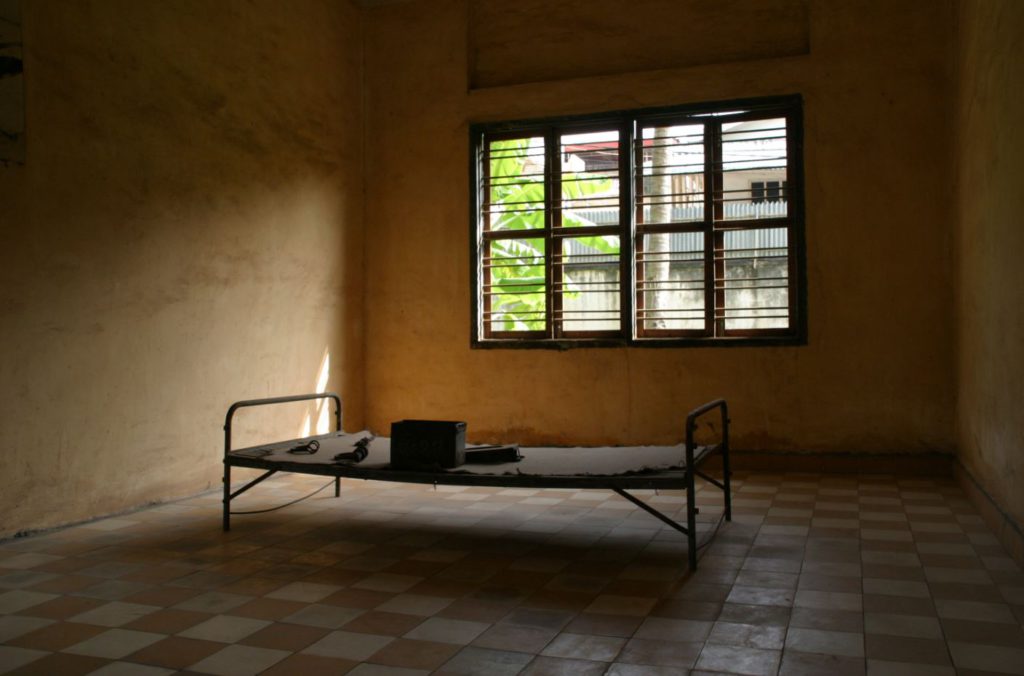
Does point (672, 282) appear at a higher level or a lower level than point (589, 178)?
lower

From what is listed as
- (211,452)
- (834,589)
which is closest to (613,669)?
(834,589)

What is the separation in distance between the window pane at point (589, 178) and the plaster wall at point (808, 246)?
1.13 ft

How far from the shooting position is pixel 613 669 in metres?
2.82

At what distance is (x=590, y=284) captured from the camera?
7.69 m

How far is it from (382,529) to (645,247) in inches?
149

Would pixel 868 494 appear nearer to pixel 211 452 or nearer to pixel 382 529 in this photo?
pixel 382 529

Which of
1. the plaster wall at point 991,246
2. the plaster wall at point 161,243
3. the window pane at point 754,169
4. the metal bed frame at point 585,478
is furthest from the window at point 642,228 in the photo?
the metal bed frame at point 585,478

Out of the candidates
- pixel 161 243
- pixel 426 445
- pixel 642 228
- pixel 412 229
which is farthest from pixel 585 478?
pixel 412 229

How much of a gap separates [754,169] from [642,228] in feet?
→ 3.61

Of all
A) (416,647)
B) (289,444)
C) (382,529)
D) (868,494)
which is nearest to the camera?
(416,647)

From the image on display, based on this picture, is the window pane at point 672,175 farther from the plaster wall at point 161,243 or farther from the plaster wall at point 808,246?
the plaster wall at point 161,243

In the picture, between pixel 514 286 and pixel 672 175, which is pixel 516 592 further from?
pixel 672 175

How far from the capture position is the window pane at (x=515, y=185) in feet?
25.8

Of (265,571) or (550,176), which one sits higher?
(550,176)
